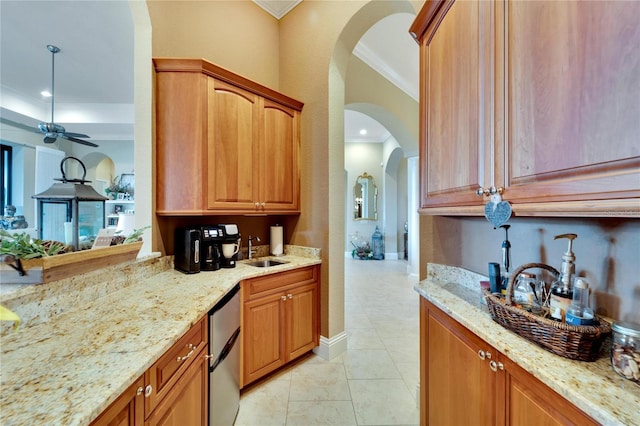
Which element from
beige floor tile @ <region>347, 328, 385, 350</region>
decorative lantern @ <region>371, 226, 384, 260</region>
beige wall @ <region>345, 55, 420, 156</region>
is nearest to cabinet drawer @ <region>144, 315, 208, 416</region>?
beige floor tile @ <region>347, 328, 385, 350</region>

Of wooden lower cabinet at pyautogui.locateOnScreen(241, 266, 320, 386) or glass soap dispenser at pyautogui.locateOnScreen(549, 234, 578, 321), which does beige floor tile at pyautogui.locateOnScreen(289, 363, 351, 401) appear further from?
glass soap dispenser at pyautogui.locateOnScreen(549, 234, 578, 321)

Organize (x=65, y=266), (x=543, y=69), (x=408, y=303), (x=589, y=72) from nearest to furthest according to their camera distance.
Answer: (x=589, y=72) < (x=543, y=69) < (x=65, y=266) < (x=408, y=303)

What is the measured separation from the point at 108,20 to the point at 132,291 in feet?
9.96

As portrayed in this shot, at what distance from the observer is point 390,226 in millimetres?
7277

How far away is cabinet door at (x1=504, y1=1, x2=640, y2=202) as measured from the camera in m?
0.61

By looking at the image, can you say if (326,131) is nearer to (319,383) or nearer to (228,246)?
(228,246)

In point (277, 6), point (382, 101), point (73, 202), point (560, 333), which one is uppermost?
point (277, 6)

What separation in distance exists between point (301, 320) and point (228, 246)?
891mm

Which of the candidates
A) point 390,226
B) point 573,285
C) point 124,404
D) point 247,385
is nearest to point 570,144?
point 573,285

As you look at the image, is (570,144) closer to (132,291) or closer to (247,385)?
(132,291)

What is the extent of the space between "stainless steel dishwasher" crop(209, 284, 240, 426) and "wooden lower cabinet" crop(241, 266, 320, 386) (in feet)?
0.52

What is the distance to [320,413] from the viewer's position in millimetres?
1719

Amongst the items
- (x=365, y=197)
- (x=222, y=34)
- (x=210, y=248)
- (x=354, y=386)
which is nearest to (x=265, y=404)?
(x=354, y=386)

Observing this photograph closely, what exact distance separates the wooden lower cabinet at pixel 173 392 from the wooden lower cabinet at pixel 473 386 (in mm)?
1147
